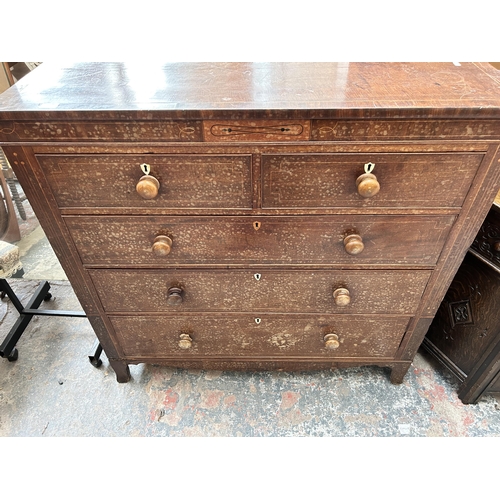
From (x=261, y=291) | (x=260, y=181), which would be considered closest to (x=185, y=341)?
(x=261, y=291)

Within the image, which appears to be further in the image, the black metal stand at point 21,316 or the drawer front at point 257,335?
the black metal stand at point 21,316

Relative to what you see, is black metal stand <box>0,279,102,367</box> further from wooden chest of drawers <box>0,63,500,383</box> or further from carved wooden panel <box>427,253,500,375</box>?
carved wooden panel <box>427,253,500,375</box>

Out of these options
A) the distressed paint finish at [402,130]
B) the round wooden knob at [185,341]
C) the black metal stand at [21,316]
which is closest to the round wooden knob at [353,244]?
the distressed paint finish at [402,130]

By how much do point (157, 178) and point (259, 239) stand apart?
0.35 m

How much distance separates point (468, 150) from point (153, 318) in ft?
3.77

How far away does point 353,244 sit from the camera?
1.05 metres

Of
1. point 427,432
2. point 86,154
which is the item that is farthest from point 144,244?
point 427,432

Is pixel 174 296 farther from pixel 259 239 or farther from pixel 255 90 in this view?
pixel 255 90

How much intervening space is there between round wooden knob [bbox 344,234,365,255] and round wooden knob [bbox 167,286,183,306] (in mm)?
577

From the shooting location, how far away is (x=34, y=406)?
1.61m

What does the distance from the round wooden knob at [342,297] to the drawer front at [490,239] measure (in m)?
0.54

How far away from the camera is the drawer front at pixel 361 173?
3.10 ft

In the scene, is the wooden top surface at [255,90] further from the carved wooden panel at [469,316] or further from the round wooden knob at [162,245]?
the carved wooden panel at [469,316]
